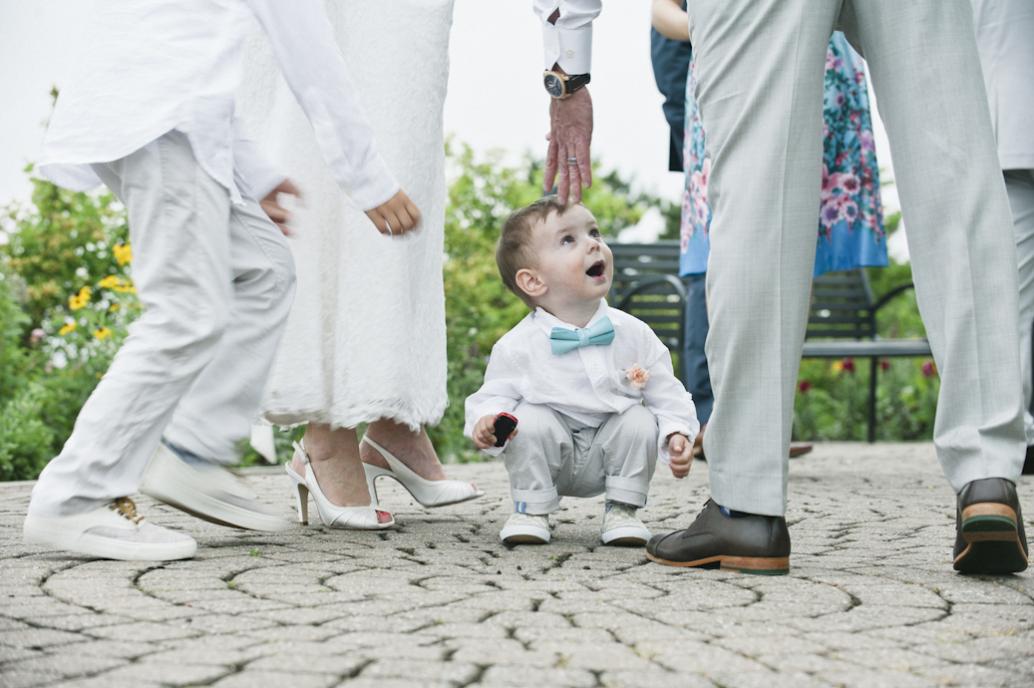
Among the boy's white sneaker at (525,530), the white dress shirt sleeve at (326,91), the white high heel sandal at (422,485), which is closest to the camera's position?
the white dress shirt sleeve at (326,91)

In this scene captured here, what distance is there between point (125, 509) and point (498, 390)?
0.93 m

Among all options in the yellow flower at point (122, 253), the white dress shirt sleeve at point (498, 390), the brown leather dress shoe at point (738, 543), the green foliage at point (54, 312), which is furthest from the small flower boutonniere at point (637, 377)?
the yellow flower at point (122, 253)

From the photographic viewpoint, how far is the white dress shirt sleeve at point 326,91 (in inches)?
108

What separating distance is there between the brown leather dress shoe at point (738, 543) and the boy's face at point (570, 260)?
797 mm

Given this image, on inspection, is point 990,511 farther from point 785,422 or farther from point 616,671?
point 616,671

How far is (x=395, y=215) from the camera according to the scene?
2854mm

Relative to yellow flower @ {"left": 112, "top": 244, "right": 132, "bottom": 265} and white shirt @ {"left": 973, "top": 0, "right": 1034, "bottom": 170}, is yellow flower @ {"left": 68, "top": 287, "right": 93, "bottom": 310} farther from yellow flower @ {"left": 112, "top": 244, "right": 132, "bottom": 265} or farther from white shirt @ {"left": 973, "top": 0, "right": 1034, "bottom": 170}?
white shirt @ {"left": 973, "top": 0, "right": 1034, "bottom": 170}

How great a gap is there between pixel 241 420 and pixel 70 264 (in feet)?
16.7

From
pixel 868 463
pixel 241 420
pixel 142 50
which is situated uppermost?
pixel 142 50

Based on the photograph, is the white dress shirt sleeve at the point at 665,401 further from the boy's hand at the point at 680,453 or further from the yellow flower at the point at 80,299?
the yellow flower at the point at 80,299

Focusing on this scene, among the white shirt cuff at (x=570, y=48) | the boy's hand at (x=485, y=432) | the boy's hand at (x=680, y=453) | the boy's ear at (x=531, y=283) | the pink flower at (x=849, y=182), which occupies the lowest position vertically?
the boy's hand at (x=680, y=453)

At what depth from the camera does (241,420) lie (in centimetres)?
296

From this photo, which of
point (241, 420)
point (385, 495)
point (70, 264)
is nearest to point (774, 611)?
point (241, 420)

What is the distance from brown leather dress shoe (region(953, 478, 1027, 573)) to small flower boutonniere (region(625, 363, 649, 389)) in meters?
0.89
